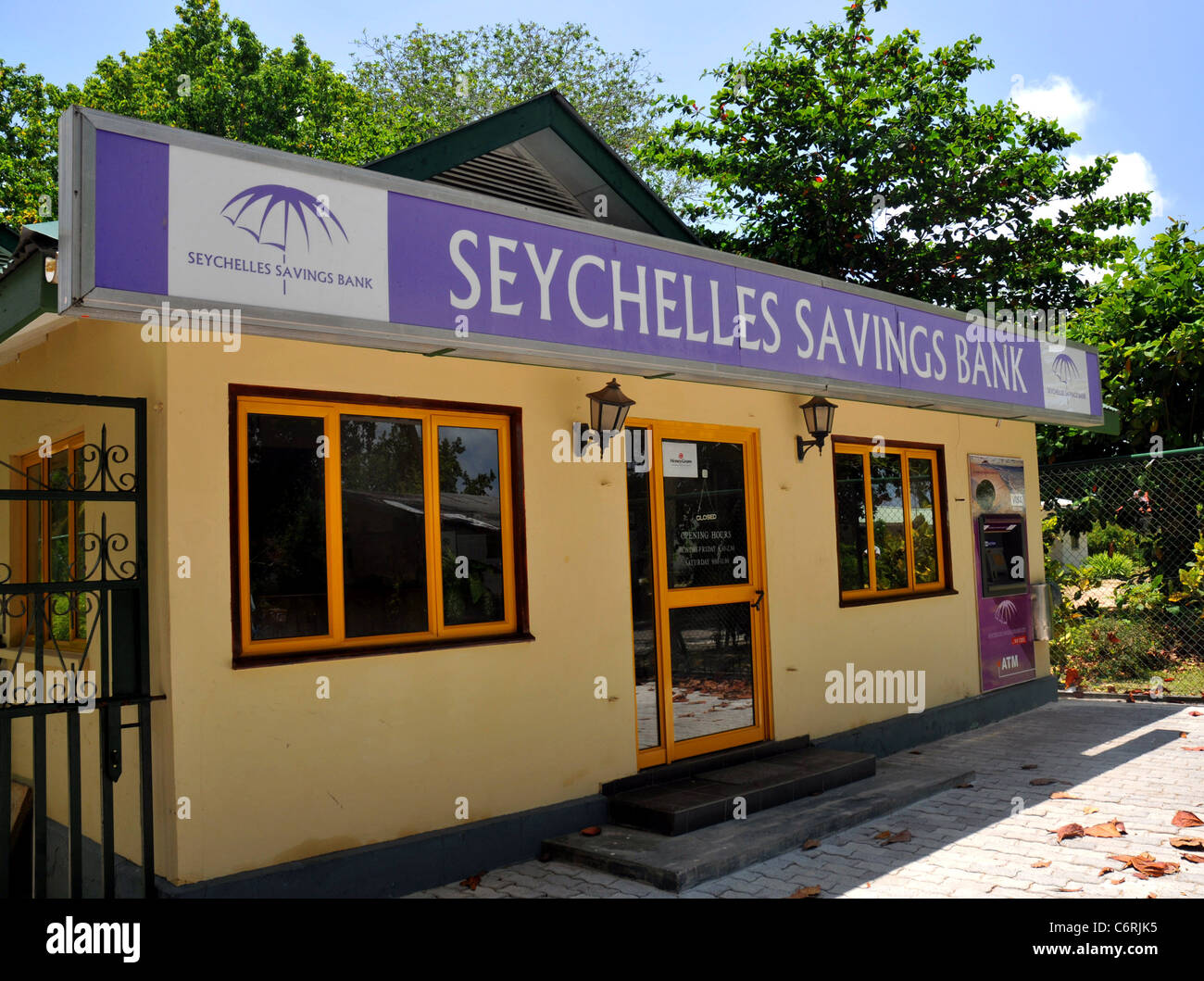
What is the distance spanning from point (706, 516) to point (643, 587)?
752 millimetres

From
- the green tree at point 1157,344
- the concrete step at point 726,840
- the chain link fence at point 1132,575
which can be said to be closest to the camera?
the concrete step at point 726,840

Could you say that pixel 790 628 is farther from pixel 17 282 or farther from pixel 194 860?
pixel 17 282

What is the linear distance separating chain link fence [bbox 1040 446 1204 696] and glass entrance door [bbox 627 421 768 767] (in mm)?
5847

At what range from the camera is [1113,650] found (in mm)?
→ 10617

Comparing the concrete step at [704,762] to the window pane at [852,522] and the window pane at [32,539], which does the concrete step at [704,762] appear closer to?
the window pane at [852,522]

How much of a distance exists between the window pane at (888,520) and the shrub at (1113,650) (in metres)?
4.12

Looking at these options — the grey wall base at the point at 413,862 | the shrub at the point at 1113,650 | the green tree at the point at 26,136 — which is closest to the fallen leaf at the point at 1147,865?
the grey wall base at the point at 413,862

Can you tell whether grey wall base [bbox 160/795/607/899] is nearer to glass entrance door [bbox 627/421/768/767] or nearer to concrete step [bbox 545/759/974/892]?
concrete step [bbox 545/759/974/892]

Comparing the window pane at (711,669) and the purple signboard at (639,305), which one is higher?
the purple signboard at (639,305)

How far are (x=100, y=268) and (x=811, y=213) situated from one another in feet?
51.5

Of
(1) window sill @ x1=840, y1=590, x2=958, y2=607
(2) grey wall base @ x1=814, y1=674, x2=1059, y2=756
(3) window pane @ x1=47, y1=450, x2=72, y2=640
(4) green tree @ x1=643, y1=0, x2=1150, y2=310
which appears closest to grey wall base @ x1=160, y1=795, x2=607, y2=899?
(3) window pane @ x1=47, y1=450, x2=72, y2=640

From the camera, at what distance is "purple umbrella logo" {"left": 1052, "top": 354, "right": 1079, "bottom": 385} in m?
8.23

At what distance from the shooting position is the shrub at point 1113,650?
Result: 10.5m

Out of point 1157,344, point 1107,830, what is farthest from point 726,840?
point 1157,344
